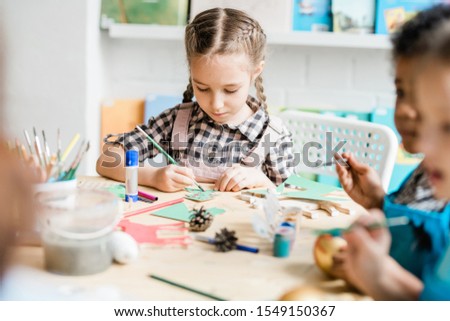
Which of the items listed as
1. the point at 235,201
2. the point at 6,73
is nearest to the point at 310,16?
the point at 235,201

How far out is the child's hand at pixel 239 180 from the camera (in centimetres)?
65

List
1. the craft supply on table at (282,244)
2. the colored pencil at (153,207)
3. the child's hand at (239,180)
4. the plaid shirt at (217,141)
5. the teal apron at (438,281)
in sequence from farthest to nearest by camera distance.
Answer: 1. the plaid shirt at (217,141)
2. the child's hand at (239,180)
3. the colored pencil at (153,207)
4. the craft supply on table at (282,244)
5. the teal apron at (438,281)

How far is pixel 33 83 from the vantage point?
2.17 feet

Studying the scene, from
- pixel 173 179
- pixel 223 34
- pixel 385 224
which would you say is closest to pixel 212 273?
pixel 385 224

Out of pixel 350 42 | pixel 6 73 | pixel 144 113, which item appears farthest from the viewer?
pixel 144 113

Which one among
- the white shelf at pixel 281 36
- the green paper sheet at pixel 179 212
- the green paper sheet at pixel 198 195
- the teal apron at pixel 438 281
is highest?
the white shelf at pixel 281 36

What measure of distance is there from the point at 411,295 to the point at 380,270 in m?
0.03

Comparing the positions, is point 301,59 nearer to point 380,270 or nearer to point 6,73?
point 6,73

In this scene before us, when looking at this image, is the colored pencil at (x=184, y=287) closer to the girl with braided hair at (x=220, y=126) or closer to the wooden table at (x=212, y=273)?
the wooden table at (x=212, y=273)

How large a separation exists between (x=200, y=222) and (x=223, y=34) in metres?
0.30

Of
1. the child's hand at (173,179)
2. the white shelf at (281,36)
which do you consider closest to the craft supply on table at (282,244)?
the child's hand at (173,179)

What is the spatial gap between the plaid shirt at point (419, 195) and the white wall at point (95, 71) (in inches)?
9.4

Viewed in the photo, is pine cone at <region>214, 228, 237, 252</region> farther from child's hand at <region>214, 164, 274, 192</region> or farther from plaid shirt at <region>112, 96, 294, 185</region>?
plaid shirt at <region>112, 96, 294, 185</region>

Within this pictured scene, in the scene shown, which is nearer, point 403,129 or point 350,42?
point 403,129
